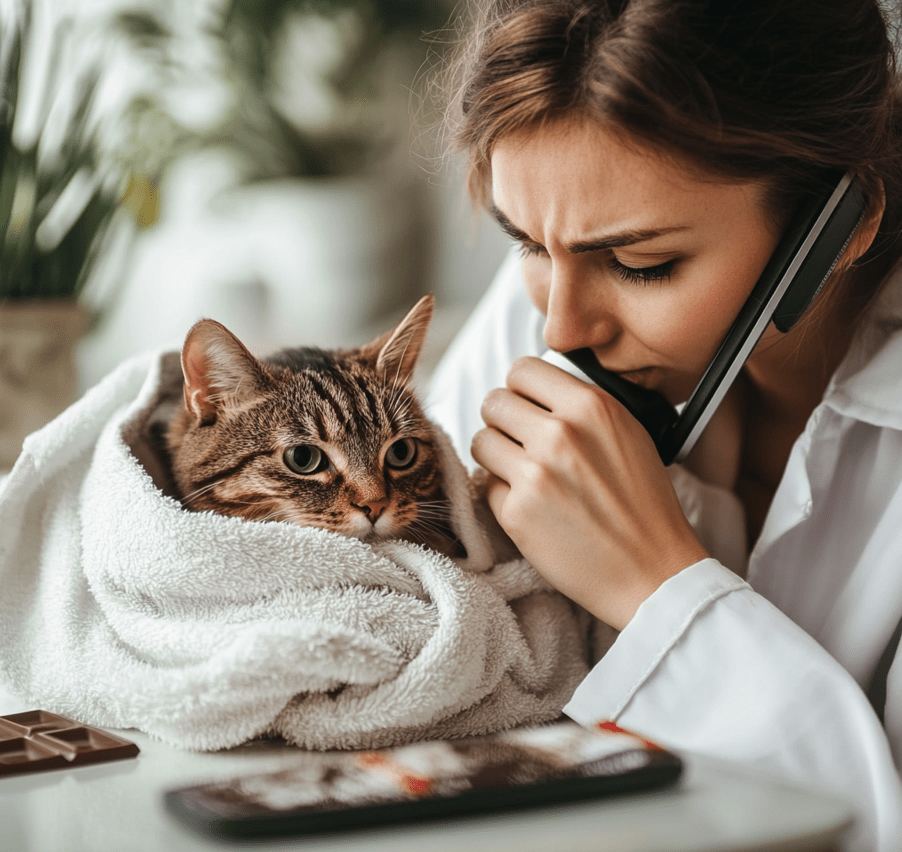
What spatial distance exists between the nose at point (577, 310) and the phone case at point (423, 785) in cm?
49

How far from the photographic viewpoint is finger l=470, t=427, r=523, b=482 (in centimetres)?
91

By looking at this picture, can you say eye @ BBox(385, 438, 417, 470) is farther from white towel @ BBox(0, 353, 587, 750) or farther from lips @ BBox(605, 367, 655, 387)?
lips @ BBox(605, 367, 655, 387)

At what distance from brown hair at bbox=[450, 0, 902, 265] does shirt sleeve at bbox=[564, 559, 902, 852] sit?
0.42 m

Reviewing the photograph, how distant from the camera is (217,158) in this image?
2590mm

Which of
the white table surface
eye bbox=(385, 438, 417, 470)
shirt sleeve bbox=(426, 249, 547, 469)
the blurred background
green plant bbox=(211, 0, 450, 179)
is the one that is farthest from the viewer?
green plant bbox=(211, 0, 450, 179)

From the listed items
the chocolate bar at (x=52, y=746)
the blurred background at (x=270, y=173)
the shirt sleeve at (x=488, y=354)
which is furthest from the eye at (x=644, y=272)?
the blurred background at (x=270, y=173)

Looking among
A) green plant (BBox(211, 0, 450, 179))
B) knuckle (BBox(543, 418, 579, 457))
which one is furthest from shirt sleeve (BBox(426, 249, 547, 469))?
green plant (BBox(211, 0, 450, 179))

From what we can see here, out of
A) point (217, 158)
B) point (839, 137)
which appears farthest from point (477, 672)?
point (217, 158)

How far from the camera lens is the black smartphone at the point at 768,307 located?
0.89 m

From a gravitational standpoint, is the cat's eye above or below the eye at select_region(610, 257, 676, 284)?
below

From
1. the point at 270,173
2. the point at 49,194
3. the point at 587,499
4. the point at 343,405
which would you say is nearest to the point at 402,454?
the point at 343,405

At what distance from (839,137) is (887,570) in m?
0.47

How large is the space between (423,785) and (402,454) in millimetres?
505

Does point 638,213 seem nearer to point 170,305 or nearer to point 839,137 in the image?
point 839,137
